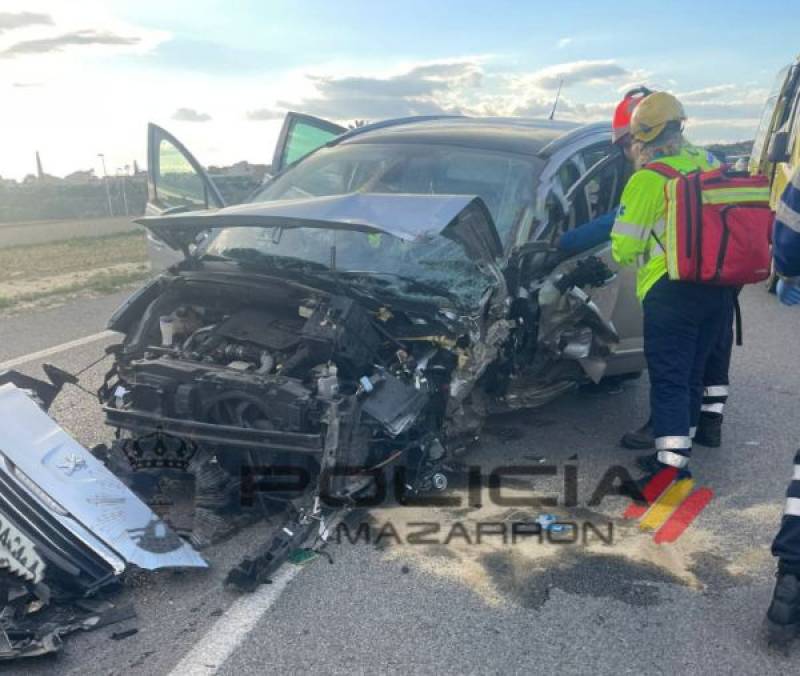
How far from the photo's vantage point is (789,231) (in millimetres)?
2553

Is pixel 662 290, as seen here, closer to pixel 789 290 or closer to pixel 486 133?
pixel 789 290

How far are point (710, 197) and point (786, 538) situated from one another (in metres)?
1.72

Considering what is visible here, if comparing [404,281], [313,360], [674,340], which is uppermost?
[404,281]

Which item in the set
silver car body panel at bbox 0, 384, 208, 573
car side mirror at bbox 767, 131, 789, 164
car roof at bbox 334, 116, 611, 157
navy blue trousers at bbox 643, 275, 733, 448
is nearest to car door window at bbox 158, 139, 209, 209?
car roof at bbox 334, 116, 611, 157

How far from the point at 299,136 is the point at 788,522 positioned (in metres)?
4.65

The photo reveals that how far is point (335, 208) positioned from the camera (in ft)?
11.8

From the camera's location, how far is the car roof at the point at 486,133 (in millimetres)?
4770

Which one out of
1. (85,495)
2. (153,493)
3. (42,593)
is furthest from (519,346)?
(42,593)

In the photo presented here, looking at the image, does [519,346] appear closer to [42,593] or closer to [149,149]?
[42,593]

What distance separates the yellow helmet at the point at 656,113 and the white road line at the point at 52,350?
4.41 meters

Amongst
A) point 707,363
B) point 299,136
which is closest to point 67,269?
point 299,136

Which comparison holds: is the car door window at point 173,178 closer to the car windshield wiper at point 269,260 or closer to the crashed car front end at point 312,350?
the car windshield wiper at point 269,260

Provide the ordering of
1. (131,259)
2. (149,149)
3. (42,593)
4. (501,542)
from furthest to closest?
(131,259)
(149,149)
(501,542)
(42,593)

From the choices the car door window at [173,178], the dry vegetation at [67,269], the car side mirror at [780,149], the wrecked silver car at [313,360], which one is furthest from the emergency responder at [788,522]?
the dry vegetation at [67,269]
